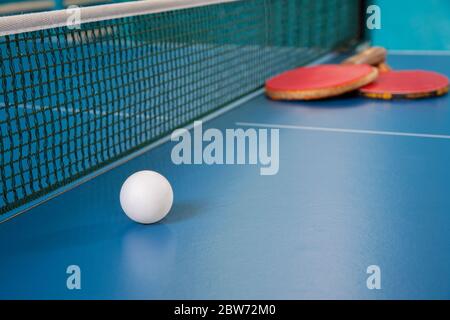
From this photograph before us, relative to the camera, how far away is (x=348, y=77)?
4453 millimetres

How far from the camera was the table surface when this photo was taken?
6.66ft

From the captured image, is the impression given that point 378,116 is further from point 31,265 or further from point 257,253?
point 31,265

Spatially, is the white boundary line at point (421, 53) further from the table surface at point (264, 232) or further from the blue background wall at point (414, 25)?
the table surface at point (264, 232)

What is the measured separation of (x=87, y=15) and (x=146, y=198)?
3.12 feet

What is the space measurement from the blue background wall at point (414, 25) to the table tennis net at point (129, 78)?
34cm

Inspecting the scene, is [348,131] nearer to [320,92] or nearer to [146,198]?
[320,92]

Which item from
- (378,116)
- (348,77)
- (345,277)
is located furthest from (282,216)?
(348,77)

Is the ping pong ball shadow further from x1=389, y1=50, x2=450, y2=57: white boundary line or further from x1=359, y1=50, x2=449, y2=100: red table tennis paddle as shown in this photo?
x1=389, y1=50, x2=450, y2=57: white boundary line

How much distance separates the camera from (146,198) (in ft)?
7.89

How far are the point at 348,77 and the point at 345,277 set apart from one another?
262cm

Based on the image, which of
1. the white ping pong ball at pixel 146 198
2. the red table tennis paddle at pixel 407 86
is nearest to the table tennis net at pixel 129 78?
the white ping pong ball at pixel 146 198

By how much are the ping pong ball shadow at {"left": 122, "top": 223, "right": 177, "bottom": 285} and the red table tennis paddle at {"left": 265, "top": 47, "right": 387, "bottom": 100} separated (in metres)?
2.15

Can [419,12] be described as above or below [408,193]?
above
